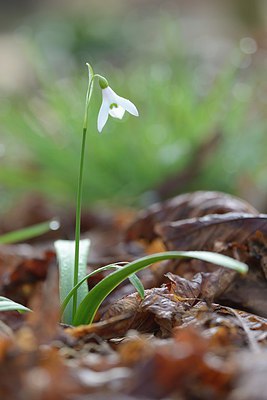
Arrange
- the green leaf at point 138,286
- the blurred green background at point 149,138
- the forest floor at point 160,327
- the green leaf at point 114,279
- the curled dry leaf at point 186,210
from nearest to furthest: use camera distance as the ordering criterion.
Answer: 1. the forest floor at point 160,327
2. the green leaf at point 114,279
3. the green leaf at point 138,286
4. the curled dry leaf at point 186,210
5. the blurred green background at point 149,138

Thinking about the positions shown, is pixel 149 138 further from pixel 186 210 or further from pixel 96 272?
pixel 96 272

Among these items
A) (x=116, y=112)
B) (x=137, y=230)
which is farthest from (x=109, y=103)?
(x=137, y=230)

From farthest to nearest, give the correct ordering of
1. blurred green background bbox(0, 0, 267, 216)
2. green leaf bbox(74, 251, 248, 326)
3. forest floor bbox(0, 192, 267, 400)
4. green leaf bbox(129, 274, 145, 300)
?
blurred green background bbox(0, 0, 267, 216), green leaf bbox(129, 274, 145, 300), green leaf bbox(74, 251, 248, 326), forest floor bbox(0, 192, 267, 400)

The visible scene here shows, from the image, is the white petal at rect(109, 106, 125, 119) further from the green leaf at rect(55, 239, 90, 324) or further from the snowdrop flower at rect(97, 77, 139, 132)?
the green leaf at rect(55, 239, 90, 324)

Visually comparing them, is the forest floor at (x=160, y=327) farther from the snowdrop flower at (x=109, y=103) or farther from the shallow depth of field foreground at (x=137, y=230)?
the snowdrop flower at (x=109, y=103)

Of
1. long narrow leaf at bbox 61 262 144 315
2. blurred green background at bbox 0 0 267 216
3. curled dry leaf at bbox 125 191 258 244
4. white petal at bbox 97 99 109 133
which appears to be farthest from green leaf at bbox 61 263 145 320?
blurred green background at bbox 0 0 267 216

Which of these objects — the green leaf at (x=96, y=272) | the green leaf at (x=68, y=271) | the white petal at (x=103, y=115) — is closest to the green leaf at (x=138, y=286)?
the green leaf at (x=96, y=272)

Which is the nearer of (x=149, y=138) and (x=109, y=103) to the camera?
(x=109, y=103)

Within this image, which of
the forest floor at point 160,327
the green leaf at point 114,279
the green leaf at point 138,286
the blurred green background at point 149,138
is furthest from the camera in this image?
the blurred green background at point 149,138
